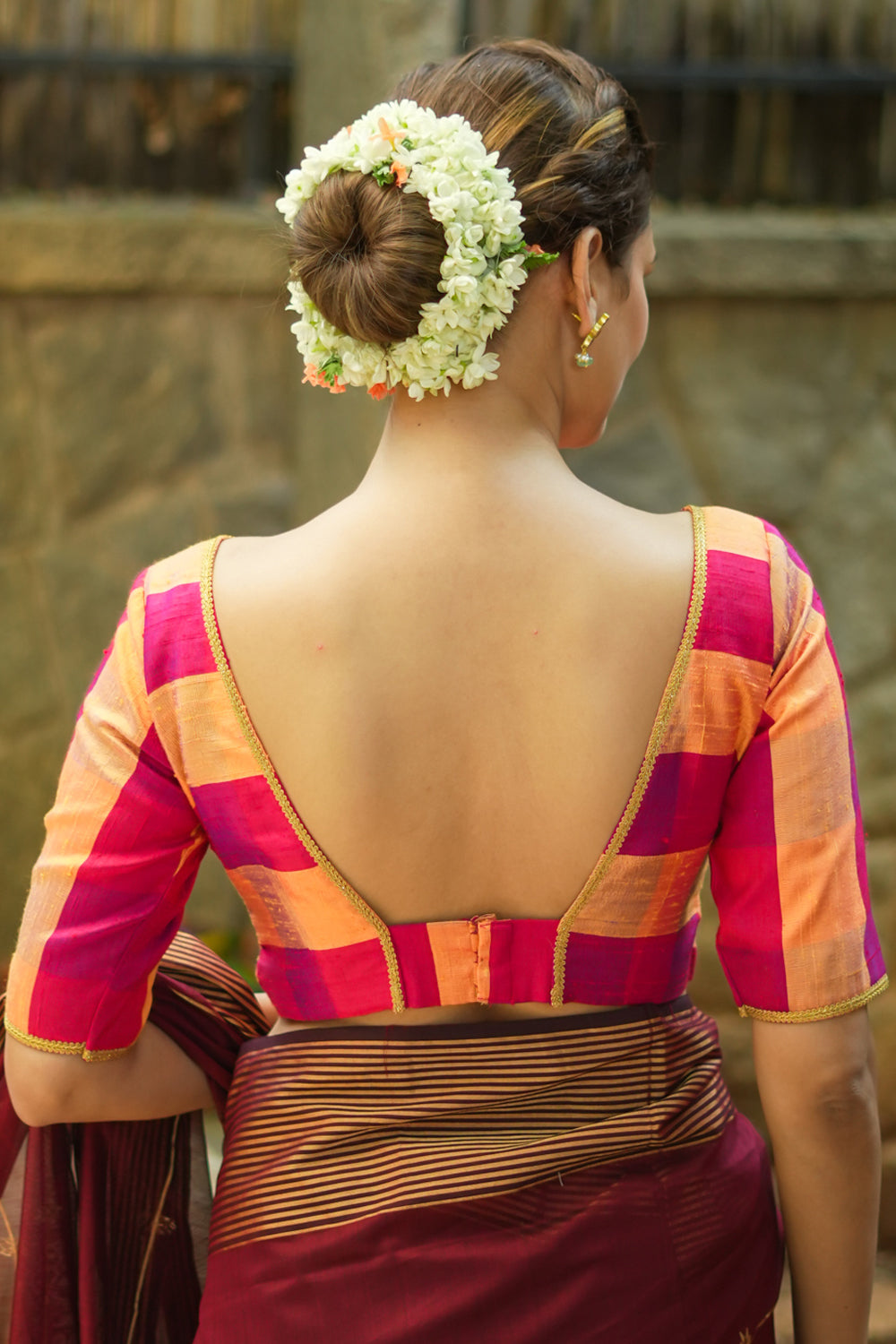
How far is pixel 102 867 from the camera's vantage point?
119 centimetres

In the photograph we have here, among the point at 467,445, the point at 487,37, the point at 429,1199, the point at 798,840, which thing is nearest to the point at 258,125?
the point at 487,37

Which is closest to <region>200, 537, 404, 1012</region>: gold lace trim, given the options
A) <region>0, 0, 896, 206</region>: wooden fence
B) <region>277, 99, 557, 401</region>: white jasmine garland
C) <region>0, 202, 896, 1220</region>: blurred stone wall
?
<region>277, 99, 557, 401</region>: white jasmine garland

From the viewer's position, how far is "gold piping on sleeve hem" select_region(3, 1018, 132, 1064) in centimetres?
122

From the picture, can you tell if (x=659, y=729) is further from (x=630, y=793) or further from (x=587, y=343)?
(x=587, y=343)

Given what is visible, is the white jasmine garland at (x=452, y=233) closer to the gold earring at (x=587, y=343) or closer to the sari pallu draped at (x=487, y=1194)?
the gold earring at (x=587, y=343)

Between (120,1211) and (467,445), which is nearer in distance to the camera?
(467,445)

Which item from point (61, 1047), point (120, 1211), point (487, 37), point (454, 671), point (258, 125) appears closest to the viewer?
point (454, 671)

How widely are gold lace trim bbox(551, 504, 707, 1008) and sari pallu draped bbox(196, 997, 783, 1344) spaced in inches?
4.3

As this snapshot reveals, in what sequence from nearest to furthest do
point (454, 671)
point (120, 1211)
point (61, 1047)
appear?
point (454, 671) → point (61, 1047) → point (120, 1211)

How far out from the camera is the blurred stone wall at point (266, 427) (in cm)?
266

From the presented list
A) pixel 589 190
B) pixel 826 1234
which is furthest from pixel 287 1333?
pixel 589 190

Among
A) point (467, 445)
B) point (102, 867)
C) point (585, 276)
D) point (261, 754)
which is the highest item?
point (585, 276)

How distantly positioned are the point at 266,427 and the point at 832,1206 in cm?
206

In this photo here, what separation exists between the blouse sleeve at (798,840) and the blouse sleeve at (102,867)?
0.49 m
